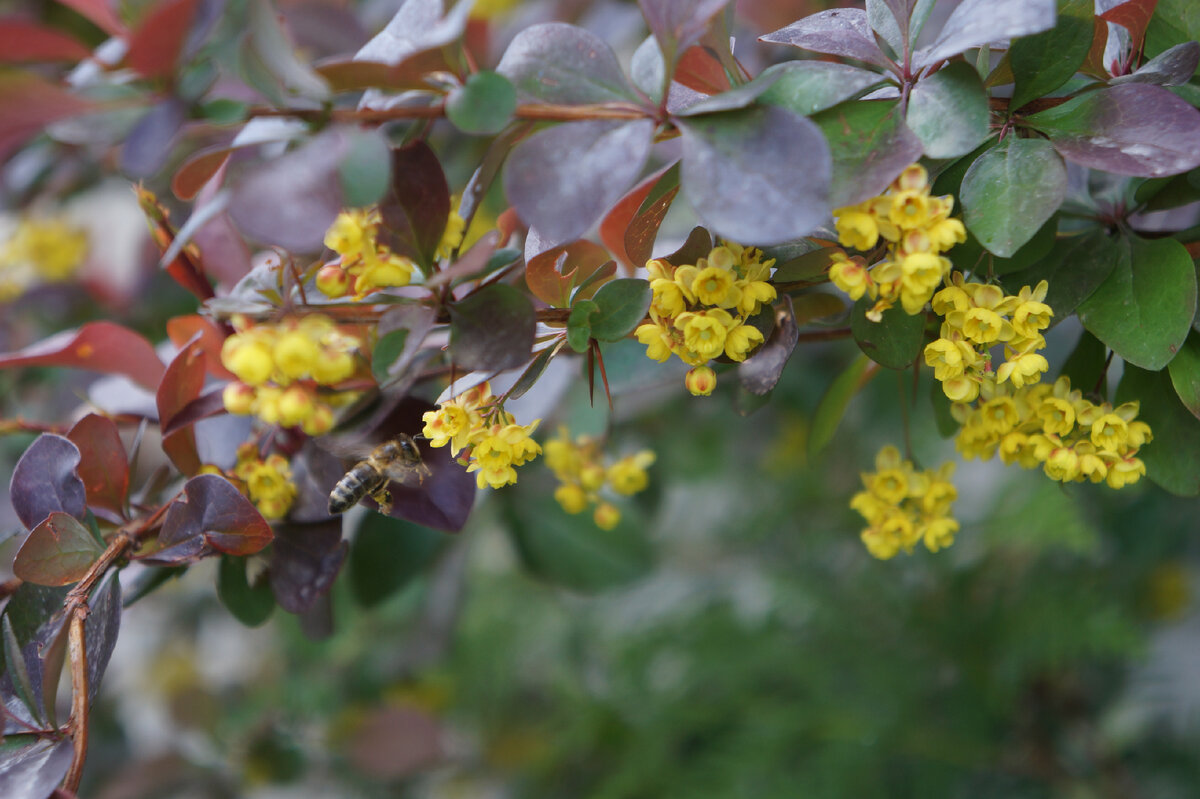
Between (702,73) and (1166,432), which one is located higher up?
(702,73)

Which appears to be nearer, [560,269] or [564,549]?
[560,269]

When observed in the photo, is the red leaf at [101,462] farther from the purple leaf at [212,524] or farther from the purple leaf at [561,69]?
the purple leaf at [561,69]

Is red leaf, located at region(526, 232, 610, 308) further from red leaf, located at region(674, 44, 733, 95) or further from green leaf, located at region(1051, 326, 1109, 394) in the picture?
green leaf, located at region(1051, 326, 1109, 394)

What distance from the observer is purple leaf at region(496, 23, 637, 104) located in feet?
1.24

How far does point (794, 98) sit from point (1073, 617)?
2.92 feet

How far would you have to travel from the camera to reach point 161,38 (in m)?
0.34

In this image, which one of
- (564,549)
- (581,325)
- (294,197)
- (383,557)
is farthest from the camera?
(564,549)

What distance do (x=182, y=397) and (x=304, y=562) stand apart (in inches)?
4.5

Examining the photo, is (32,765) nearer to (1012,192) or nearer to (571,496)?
(571,496)

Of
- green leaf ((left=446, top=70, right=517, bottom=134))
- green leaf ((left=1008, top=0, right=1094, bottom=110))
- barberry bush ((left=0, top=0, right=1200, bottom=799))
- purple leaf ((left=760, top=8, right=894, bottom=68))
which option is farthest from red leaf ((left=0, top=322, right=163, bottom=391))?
green leaf ((left=1008, top=0, right=1094, bottom=110))

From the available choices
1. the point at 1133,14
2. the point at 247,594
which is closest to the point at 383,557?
the point at 247,594

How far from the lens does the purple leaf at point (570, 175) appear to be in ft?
1.14

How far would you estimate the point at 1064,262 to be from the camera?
1.44 feet

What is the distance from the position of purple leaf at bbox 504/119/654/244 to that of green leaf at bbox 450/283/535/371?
0.14 feet
